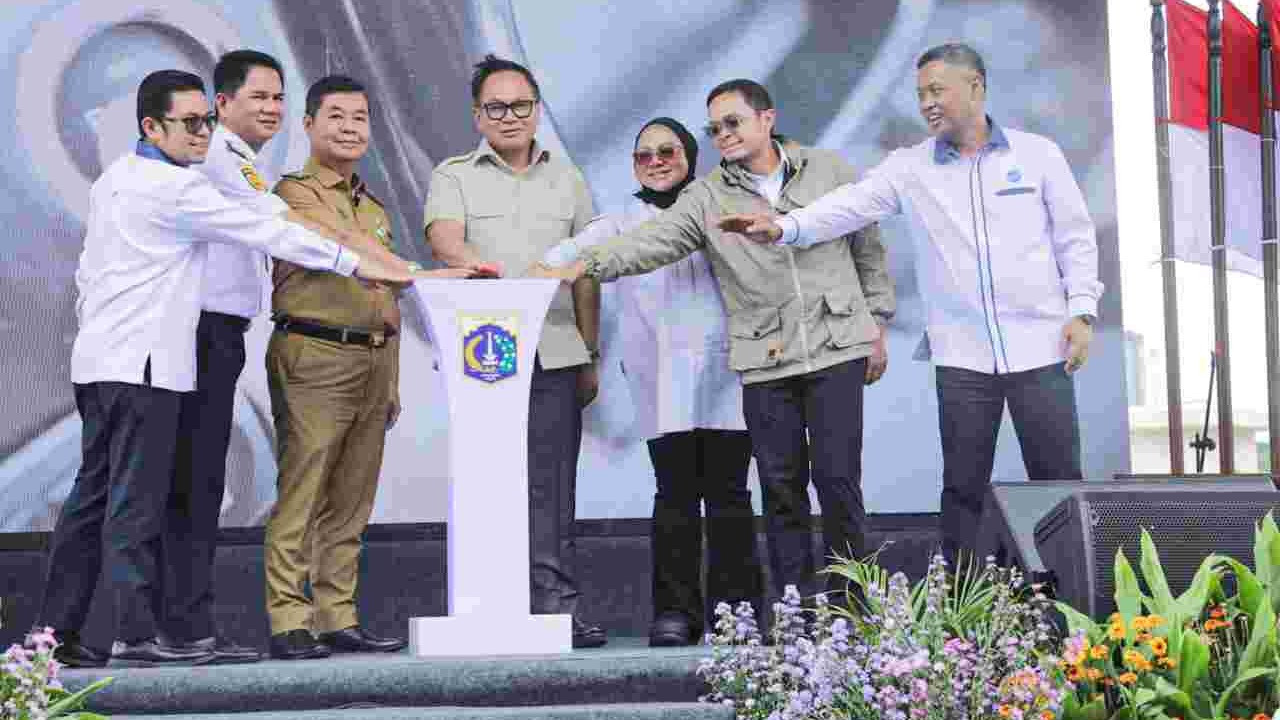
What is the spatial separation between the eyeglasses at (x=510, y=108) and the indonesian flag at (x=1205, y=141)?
237 centimetres

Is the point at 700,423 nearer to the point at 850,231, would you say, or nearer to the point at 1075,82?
the point at 850,231

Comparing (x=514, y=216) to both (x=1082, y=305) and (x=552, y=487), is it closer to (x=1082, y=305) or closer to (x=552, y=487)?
(x=552, y=487)

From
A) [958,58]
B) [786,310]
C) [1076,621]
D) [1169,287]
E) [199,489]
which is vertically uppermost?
[958,58]

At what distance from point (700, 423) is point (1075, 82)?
6.58 ft

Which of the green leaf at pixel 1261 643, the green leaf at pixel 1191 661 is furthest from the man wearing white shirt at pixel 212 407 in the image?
the green leaf at pixel 1261 643

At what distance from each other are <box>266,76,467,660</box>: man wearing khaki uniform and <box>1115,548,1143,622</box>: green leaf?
2.10 metres

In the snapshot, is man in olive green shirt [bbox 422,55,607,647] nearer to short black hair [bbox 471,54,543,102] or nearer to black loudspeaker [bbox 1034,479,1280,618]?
short black hair [bbox 471,54,543,102]

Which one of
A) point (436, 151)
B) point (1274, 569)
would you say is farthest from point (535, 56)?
point (1274, 569)

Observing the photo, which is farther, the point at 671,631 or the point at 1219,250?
the point at 1219,250

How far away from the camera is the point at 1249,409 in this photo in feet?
21.0

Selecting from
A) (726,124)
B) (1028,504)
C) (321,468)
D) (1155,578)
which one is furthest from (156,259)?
(1155,578)

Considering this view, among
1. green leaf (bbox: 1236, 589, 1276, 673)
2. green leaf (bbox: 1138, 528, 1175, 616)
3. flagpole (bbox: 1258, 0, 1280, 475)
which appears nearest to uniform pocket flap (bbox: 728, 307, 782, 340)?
green leaf (bbox: 1138, 528, 1175, 616)

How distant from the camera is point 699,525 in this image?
5.45 metres

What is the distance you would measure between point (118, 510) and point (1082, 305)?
8.93ft
